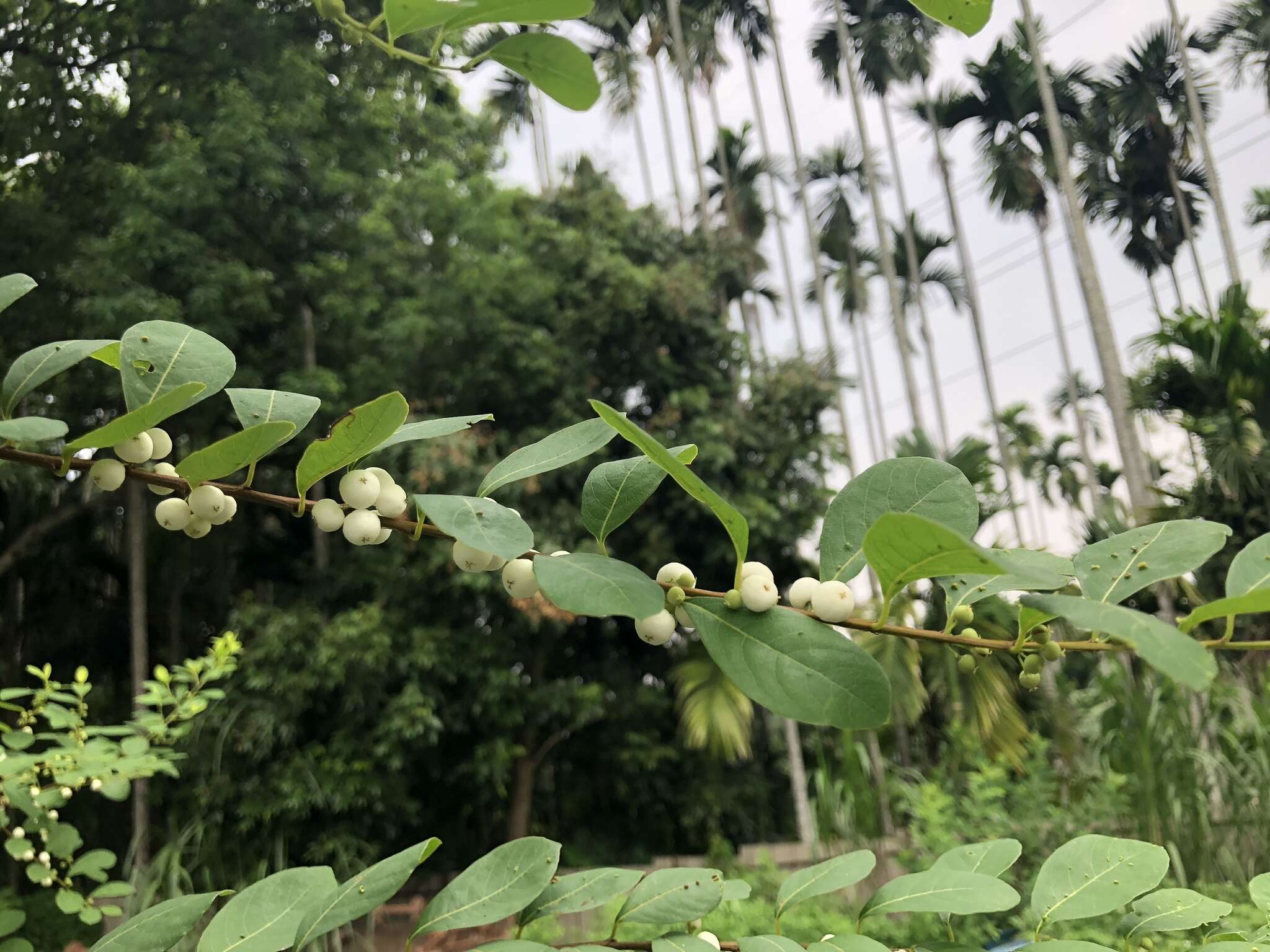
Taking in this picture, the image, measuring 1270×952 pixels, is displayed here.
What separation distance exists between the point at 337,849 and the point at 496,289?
2934 millimetres

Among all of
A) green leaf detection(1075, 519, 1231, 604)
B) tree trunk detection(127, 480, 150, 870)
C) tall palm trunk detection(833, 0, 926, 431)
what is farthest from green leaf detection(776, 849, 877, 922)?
tall palm trunk detection(833, 0, 926, 431)

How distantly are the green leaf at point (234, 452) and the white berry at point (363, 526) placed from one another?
31mm

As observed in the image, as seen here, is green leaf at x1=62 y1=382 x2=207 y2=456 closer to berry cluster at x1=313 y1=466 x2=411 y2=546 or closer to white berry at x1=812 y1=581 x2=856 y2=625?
berry cluster at x1=313 y1=466 x2=411 y2=546

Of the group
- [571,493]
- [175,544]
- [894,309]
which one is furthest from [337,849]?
[894,309]

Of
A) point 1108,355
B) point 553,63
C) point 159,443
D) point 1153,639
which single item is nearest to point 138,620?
point 159,443

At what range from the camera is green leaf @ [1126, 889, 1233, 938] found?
249mm

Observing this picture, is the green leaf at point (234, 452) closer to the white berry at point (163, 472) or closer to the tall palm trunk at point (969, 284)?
the white berry at point (163, 472)

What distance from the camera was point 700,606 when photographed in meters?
0.21

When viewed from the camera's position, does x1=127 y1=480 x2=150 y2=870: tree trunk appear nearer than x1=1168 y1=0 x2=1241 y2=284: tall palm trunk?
Yes

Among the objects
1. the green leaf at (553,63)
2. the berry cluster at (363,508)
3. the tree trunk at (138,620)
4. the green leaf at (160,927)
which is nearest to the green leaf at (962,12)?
the green leaf at (553,63)

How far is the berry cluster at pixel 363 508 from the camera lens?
26 cm

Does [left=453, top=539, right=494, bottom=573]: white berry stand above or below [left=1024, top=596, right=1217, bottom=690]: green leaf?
above

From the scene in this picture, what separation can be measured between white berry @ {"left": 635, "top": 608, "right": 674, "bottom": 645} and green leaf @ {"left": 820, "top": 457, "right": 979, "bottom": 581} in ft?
0.14

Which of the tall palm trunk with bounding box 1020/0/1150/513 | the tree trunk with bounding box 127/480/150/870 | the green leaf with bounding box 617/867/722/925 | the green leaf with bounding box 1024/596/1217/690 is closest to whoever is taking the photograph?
the green leaf with bounding box 1024/596/1217/690
